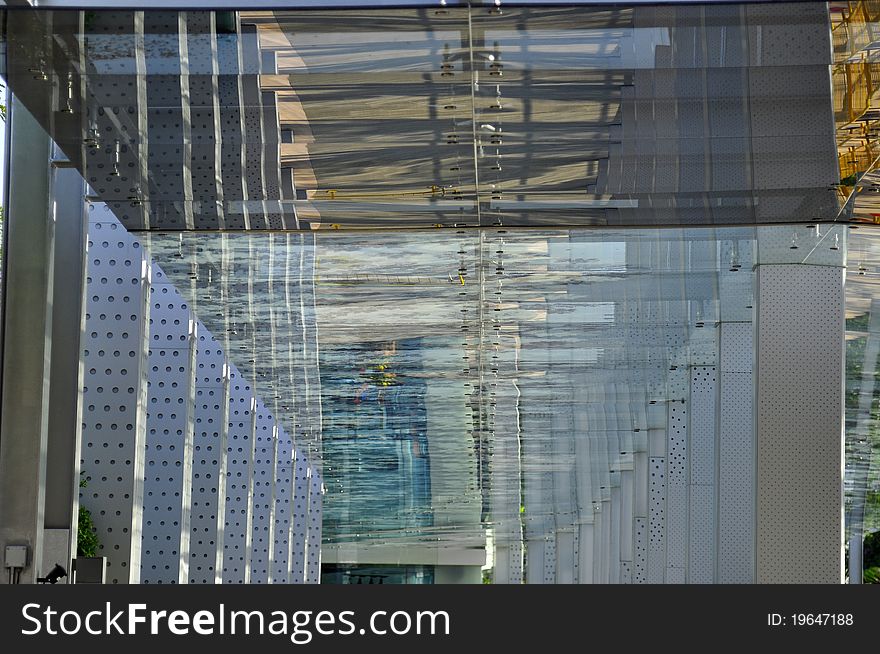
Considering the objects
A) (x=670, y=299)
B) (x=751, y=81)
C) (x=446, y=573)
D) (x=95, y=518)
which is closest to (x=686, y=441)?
(x=670, y=299)

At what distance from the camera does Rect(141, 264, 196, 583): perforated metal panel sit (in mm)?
12359

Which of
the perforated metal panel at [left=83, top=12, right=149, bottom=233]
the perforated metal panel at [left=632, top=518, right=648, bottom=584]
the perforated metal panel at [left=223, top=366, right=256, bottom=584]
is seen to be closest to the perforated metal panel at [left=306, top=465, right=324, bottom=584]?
the perforated metal panel at [left=632, top=518, right=648, bottom=584]

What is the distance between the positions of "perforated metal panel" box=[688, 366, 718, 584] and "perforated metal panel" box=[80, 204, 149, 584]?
8807 millimetres

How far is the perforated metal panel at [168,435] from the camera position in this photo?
12.4m

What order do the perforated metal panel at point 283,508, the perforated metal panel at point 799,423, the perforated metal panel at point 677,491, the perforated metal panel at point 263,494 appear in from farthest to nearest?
the perforated metal panel at point 283,508
the perforated metal panel at point 263,494
the perforated metal panel at point 677,491
the perforated metal panel at point 799,423

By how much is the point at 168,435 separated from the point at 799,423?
6144mm

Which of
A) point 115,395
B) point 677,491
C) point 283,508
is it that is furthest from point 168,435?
point 283,508

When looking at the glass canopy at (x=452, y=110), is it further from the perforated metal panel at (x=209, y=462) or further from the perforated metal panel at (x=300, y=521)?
the perforated metal panel at (x=300, y=521)

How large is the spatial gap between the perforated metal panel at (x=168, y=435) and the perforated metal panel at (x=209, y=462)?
1.56m

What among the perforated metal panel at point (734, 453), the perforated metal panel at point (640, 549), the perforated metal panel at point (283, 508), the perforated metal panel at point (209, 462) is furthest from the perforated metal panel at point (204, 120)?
the perforated metal panel at point (640, 549)

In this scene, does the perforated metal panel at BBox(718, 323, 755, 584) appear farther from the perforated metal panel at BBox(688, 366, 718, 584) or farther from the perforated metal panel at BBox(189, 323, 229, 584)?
the perforated metal panel at BBox(189, 323, 229, 584)

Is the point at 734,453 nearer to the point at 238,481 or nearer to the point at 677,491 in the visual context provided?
the point at 677,491

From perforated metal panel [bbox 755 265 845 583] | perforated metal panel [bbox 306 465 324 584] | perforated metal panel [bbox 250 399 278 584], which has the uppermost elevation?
perforated metal panel [bbox 755 265 845 583]

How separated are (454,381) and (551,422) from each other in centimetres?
401
